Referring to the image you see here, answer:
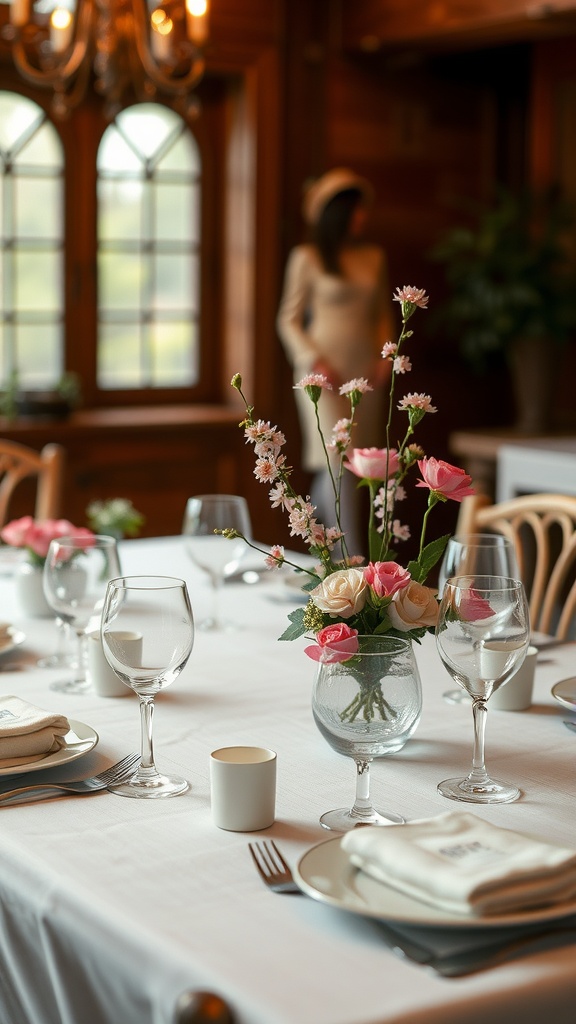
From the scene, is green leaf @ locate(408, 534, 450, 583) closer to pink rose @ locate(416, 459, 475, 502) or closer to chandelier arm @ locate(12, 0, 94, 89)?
pink rose @ locate(416, 459, 475, 502)

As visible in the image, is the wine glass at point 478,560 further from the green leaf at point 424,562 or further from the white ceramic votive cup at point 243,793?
the white ceramic votive cup at point 243,793

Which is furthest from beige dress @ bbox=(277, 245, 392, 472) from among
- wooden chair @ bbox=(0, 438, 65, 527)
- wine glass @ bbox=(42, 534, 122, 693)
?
wine glass @ bbox=(42, 534, 122, 693)

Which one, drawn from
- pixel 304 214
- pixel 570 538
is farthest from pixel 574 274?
pixel 570 538

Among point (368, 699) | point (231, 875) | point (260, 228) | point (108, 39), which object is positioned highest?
point (108, 39)

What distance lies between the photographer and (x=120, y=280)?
461cm

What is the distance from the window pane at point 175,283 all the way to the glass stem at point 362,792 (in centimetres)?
374

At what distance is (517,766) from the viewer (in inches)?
51.3

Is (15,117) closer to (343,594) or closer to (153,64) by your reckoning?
(153,64)

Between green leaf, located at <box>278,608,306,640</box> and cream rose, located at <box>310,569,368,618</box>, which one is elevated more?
cream rose, located at <box>310,569,368,618</box>

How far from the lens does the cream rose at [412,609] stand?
3.95ft

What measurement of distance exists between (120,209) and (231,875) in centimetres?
382

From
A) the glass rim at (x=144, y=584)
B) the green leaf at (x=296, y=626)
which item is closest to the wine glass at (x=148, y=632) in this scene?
the glass rim at (x=144, y=584)

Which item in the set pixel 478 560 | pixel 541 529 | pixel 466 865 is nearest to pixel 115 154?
pixel 541 529

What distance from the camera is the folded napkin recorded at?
2.95 feet
